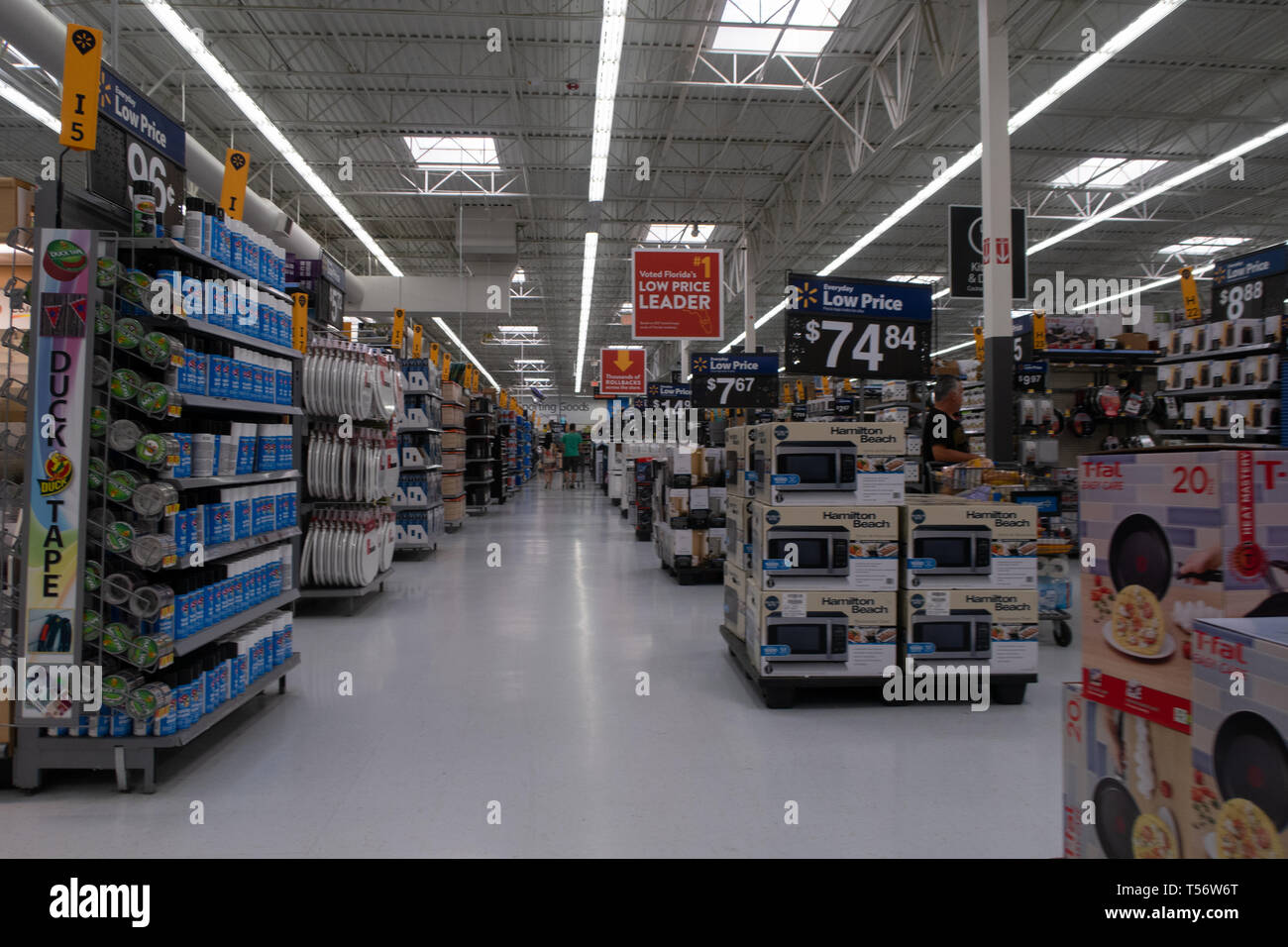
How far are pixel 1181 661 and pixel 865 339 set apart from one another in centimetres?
389

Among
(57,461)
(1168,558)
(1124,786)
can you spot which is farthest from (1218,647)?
(57,461)

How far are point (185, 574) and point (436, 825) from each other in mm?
1499

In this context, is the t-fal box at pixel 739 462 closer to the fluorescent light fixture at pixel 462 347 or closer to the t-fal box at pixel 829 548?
the t-fal box at pixel 829 548

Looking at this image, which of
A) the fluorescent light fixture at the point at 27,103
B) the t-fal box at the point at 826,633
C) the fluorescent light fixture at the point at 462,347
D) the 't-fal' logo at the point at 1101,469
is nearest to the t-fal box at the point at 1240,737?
the 't-fal' logo at the point at 1101,469

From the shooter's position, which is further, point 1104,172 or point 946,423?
point 1104,172

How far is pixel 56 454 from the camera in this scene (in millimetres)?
2758

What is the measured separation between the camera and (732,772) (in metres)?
3.05

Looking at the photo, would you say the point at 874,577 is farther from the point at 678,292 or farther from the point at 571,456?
the point at 571,456

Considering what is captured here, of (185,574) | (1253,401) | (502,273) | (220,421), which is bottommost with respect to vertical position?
(185,574)

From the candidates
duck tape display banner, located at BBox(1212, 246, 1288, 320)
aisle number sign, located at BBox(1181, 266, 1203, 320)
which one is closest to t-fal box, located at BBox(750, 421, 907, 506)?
duck tape display banner, located at BBox(1212, 246, 1288, 320)

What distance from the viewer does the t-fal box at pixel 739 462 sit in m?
4.58

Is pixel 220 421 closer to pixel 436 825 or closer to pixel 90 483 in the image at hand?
pixel 90 483
